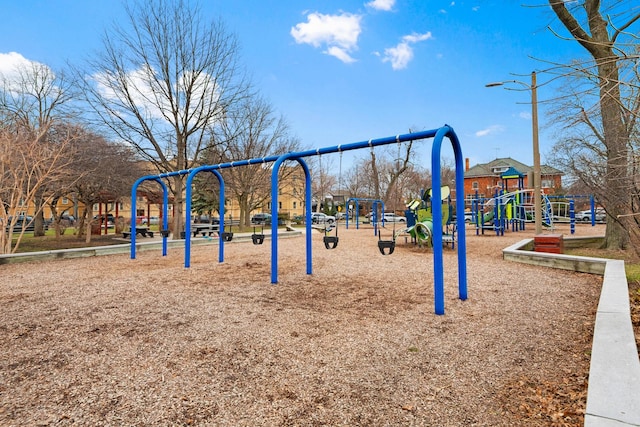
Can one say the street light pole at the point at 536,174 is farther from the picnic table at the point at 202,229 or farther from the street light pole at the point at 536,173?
the picnic table at the point at 202,229

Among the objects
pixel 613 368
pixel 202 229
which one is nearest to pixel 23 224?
pixel 202 229

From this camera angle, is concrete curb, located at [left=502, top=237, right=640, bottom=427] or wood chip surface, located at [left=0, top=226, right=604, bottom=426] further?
wood chip surface, located at [left=0, top=226, right=604, bottom=426]

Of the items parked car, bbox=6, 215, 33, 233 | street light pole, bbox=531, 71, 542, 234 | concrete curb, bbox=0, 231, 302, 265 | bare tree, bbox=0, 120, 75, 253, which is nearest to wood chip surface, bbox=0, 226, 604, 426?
concrete curb, bbox=0, 231, 302, 265

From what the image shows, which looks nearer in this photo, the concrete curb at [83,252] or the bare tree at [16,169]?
the concrete curb at [83,252]

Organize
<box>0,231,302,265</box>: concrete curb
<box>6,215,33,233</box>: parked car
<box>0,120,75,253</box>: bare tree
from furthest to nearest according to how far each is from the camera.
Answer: <box>6,215,33,233</box>: parked car < <box>0,120,75,253</box>: bare tree < <box>0,231,302,265</box>: concrete curb

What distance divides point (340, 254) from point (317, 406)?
7625 mm

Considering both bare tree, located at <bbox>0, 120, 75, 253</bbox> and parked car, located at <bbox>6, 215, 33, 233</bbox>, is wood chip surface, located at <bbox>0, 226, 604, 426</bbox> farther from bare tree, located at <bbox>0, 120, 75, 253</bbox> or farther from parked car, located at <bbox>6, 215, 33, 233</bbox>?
parked car, located at <bbox>6, 215, 33, 233</bbox>

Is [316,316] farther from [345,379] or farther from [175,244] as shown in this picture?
[175,244]

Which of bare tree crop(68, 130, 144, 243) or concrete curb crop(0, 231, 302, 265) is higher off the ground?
bare tree crop(68, 130, 144, 243)

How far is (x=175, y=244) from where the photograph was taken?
448 inches

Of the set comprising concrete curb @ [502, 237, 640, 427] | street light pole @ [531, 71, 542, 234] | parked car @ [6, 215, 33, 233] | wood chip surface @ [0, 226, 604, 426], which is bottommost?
wood chip surface @ [0, 226, 604, 426]

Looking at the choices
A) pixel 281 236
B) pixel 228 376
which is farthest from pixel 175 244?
pixel 228 376

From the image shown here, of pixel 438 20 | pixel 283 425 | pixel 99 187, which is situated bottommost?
pixel 283 425

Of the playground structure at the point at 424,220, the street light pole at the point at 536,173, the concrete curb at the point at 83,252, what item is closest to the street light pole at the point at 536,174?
the street light pole at the point at 536,173
